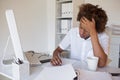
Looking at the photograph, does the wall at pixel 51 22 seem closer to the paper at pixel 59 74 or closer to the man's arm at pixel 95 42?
the man's arm at pixel 95 42

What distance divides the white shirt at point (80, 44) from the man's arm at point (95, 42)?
14 cm

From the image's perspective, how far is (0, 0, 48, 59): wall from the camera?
275cm

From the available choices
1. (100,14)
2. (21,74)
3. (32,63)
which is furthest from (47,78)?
(100,14)

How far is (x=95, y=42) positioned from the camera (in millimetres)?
1432

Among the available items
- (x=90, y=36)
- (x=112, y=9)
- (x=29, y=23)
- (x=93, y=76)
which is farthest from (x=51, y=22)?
(x=93, y=76)

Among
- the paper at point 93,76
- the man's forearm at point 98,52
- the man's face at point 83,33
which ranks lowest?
the paper at point 93,76

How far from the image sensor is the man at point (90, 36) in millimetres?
1425

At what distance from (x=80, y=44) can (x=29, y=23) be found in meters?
1.57

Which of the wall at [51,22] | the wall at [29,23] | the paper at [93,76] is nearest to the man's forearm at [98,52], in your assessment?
the paper at [93,76]

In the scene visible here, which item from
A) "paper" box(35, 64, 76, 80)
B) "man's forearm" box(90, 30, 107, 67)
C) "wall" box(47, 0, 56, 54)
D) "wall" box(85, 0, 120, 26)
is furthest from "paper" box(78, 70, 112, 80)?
"wall" box(47, 0, 56, 54)

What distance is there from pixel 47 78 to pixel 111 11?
2.22 metres

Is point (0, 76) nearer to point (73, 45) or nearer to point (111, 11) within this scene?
point (73, 45)

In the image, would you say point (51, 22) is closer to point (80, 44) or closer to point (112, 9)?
point (112, 9)

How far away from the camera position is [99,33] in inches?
65.2
